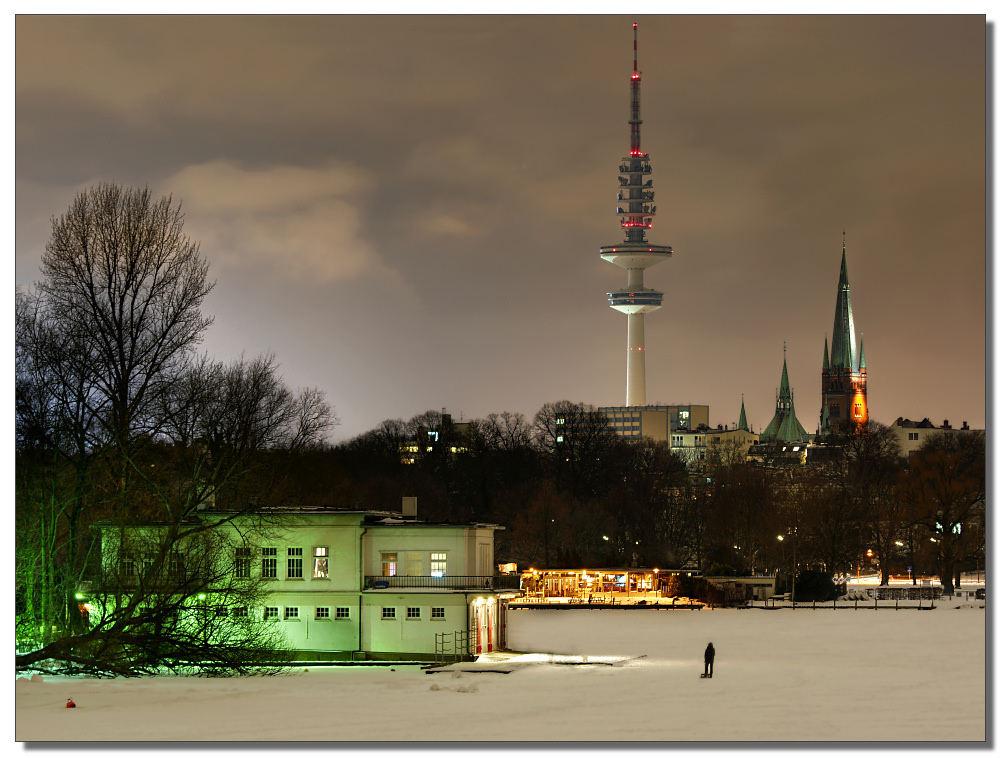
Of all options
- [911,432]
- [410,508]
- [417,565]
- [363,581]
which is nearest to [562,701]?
[417,565]

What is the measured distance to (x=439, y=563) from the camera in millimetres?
30375

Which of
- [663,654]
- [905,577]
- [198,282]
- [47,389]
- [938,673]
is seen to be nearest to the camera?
[47,389]

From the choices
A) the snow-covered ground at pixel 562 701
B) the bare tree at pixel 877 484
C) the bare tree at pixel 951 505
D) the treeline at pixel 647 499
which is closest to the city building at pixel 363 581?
the snow-covered ground at pixel 562 701

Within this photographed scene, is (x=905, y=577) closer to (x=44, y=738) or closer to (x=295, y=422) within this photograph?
(x=295, y=422)

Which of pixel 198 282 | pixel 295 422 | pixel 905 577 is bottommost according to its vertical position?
pixel 905 577

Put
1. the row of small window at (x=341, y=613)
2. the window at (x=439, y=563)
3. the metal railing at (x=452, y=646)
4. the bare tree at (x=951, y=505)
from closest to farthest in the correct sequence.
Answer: the metal railing at (x=452, y=646) → the row of small window at (x=341, y=613) → the window at (x=439, y=563) → the bare tree at (x=951, y=505)

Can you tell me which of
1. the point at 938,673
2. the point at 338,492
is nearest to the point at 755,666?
the point at 938,673

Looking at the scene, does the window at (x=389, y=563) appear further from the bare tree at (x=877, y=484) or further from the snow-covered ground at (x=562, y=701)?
the bare tree at (x=877, y=484)

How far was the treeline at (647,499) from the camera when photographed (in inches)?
2758

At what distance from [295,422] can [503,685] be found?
24.8 m

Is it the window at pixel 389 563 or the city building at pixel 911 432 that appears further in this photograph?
the city building at pixel 911 432

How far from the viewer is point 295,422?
158ft

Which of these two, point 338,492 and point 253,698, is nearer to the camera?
point 253,698

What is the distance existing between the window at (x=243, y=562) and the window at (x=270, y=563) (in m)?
0.68
